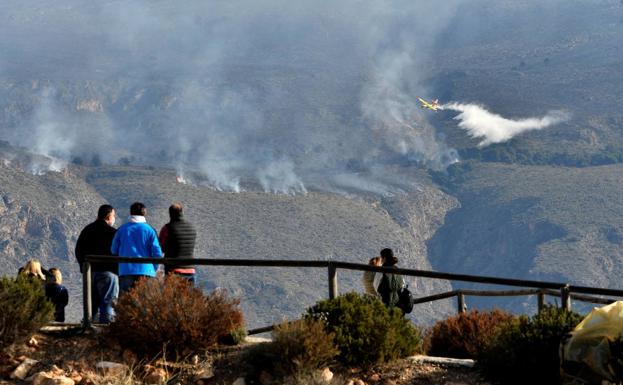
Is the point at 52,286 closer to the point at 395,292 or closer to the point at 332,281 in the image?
the point at 332,281

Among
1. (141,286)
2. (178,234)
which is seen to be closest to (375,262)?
(178,234)

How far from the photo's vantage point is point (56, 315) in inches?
712

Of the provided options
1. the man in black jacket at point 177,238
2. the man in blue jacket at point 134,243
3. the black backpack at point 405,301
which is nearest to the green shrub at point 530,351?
the black backpack at point 405,301

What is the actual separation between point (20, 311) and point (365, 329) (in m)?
3.98

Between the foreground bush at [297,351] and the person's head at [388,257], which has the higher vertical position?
the person's head at [388,257]

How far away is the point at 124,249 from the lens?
1692cm

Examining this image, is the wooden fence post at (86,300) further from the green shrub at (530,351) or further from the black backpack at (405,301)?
the green shrub at (530,351)

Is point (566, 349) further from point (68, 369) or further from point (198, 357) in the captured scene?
point (68, 369)

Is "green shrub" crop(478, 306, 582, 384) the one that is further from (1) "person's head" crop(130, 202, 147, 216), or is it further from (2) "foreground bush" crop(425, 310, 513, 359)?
(1) "person's head" crop(130, 202, 147, 216)

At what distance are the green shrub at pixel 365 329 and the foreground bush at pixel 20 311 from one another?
3173mm

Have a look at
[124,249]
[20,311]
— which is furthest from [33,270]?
[20,311]

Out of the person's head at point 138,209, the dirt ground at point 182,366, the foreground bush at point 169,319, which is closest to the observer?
the dirt ground at point 182,366

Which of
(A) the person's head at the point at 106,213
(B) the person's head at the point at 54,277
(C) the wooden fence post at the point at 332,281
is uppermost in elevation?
(A) the person's head at the point at 106,213

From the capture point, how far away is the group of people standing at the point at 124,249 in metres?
16.8
